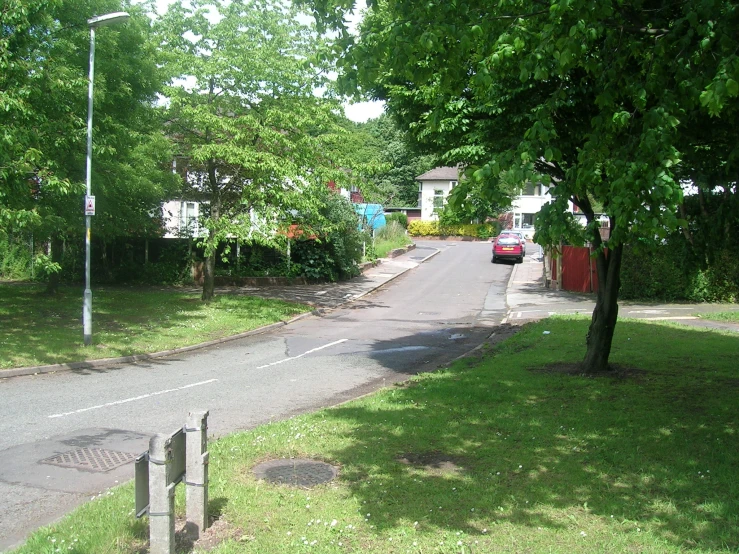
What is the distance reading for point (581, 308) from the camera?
73.2ft

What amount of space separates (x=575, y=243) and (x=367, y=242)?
33.5 m

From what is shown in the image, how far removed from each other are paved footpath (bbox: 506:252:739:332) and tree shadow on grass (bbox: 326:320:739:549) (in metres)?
8.39

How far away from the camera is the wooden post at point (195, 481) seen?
5195 mm

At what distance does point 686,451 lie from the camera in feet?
22.8

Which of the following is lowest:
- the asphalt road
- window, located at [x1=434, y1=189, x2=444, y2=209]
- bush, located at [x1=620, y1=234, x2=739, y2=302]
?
the asphalt road

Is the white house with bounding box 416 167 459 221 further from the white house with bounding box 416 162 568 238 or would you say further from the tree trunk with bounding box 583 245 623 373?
the tree trunk with bounding box 583 245 623 373

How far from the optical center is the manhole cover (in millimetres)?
6293

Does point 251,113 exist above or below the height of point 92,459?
above

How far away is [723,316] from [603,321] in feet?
33.7

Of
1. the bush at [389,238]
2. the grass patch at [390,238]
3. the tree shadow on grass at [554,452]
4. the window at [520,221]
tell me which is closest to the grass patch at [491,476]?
the tree shadow on grass at [554,452]

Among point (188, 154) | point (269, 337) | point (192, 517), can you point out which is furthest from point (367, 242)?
point (192, 517)

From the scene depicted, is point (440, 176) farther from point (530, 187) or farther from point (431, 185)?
point (530, 187)

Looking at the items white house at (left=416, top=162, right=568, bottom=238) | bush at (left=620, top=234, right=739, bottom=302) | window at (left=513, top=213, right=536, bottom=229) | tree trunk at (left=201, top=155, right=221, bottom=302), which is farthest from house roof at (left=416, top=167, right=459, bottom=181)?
tree trunk at (left=201, top=155, right=221, bottom=302)

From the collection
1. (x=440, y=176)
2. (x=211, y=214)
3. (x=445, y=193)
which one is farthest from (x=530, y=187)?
(x=440, y=176)
